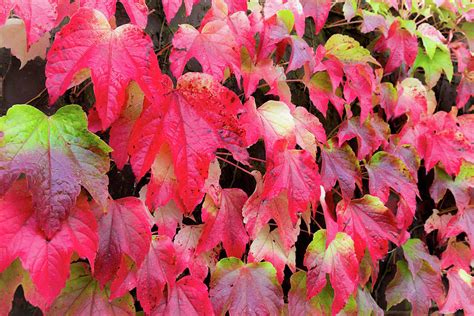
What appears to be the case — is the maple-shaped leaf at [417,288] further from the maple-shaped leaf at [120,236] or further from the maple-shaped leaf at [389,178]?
the maple-shaped leaf at [120,236]

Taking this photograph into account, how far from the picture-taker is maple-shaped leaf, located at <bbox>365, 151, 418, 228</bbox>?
4.65 feet

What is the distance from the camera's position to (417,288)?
1562 mm

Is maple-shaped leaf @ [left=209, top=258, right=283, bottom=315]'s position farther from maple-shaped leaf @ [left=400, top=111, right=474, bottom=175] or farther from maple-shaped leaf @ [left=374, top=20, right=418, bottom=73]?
maple-shaped leaf @ [left=374, top=20, right=418, bottom=73]

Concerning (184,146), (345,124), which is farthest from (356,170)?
(184,146)

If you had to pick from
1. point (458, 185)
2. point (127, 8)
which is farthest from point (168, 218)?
point (458, 185)

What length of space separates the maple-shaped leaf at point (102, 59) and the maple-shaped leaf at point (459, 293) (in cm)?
125

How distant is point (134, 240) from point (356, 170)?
698 mm

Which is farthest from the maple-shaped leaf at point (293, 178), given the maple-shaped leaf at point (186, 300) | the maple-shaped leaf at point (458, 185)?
the maple-shaped leaf at point (458, 185)

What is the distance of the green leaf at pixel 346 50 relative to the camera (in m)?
1.32

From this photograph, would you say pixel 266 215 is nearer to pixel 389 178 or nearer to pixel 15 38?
pixel 389 178

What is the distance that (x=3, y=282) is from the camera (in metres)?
0.93

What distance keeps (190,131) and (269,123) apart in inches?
12.0

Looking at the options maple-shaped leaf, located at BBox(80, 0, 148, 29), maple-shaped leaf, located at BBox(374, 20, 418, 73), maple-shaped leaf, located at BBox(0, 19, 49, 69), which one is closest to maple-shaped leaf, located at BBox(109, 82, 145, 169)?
maple-shaped leaf, located at BBox(80, 0, 148, 29)

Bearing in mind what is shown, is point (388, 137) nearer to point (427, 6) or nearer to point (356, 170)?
point (356, 170)
